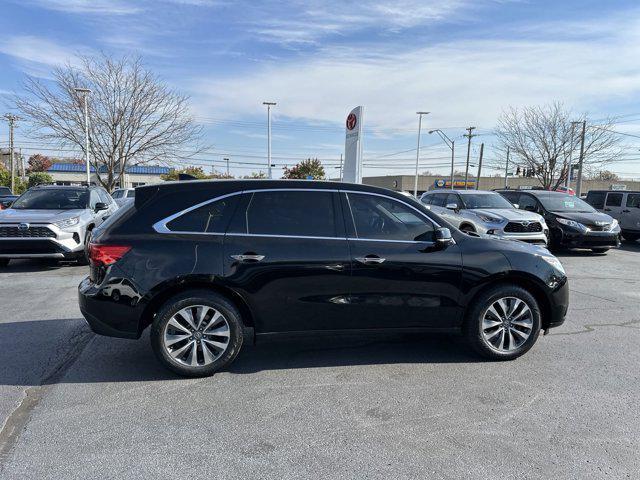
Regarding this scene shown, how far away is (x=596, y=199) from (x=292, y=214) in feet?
54.9

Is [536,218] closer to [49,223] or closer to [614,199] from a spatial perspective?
[614,199]

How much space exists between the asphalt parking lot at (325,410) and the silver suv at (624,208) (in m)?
12.2

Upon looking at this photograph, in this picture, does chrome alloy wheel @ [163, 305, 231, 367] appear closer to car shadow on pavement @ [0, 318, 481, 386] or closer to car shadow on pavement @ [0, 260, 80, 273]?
car shadow on pavement @ [0, 318, 481, 386]

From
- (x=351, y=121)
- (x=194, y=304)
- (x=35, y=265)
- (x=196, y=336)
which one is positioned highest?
(x=351, y=121)

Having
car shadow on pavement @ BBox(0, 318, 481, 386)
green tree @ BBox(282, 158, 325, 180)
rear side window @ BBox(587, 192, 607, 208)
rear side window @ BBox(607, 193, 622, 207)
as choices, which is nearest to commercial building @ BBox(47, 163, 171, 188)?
green tree @ BBox(282, 158, 325, 180)

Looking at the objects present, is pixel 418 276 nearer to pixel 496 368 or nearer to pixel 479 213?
pixel 496 368

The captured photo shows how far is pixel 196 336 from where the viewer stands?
13.6ft

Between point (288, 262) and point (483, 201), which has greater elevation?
point (483, 201)

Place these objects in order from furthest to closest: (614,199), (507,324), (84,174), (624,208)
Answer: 1. (84,174)
2. (614,199)
3. (624,208)
4. (507,324)

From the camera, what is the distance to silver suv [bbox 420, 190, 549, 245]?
1197 centimetres

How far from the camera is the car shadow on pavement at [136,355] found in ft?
14.0

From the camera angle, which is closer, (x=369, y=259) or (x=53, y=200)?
(x=369, y=259)

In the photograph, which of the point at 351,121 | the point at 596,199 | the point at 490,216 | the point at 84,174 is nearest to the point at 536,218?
the point at 490,216

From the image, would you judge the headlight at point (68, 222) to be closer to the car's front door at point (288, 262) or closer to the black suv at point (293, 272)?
the black suv at point (293, 272)
